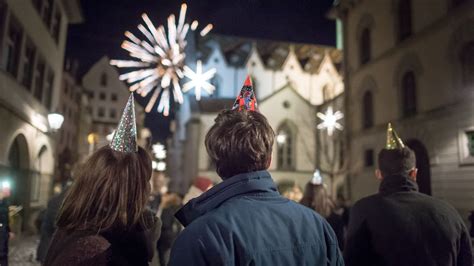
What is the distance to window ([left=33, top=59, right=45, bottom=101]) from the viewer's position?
14995mm

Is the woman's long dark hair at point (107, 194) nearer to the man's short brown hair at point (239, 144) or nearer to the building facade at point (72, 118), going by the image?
the man's short brown hair at point (239, 144)

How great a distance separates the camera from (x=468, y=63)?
9016 mm

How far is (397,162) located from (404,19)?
48.2 feet

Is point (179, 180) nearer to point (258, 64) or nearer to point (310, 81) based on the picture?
point (258, 64)

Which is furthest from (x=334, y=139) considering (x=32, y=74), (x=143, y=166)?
(x=143, y=166)

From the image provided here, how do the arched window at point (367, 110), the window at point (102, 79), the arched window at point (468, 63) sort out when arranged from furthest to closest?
the window at point (102, 79)
the arched window at point (367, 110)
the arched window at point (468, 63)

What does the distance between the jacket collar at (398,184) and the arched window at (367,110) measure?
630 inches

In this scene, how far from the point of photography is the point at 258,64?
43.2 meters

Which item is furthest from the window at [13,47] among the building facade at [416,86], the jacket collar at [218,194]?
the building facade at [416,86]

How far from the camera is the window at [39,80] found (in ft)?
49.2

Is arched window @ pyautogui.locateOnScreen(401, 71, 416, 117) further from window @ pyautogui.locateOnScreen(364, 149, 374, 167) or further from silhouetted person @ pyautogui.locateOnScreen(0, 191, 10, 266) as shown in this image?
silhouetted person @ pyautogui.locateOnScreen(0, 191, 10, 266)

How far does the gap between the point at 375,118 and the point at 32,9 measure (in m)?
14.3

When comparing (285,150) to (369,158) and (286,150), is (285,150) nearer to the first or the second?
(286,150)

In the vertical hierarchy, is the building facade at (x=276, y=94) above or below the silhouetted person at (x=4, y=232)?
above
